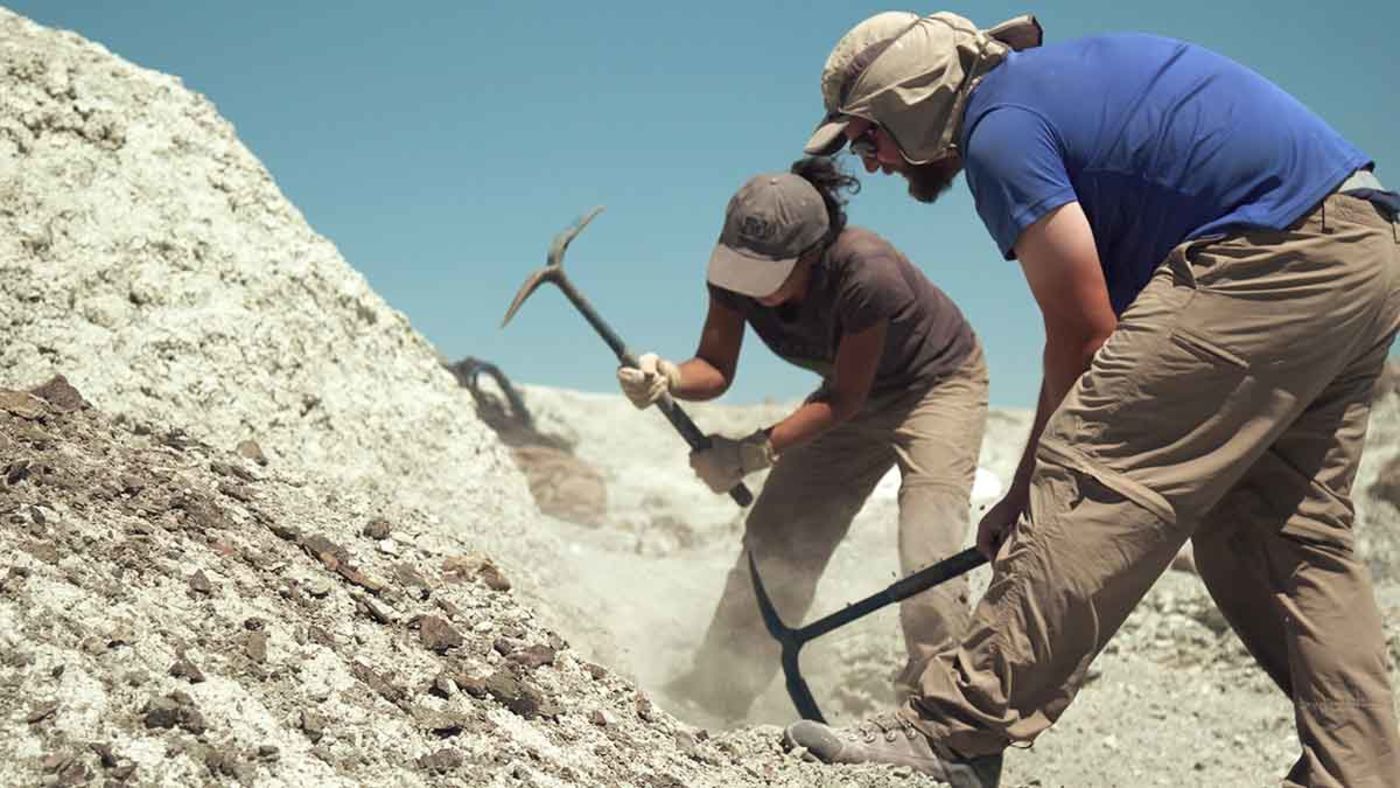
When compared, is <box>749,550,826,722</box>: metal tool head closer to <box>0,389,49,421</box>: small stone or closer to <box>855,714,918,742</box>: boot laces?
<box>855,714,918,742</box>: boot laces

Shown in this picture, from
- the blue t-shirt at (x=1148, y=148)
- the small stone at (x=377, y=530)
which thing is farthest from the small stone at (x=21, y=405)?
the blue t-shirt at (x=1148, y=148)

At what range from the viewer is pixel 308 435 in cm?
447

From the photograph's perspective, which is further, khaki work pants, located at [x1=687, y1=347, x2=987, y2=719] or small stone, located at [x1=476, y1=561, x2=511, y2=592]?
khaki work pants, located at [x1=687, y1=347, x2=987, y2=719]

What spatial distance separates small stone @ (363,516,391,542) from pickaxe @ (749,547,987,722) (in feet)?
3.97

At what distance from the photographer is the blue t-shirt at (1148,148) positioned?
2719mm

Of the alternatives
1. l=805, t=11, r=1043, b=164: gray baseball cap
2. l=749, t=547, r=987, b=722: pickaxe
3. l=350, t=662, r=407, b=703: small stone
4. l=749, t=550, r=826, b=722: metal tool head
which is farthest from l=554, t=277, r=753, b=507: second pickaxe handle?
l=350, t=662, r=407, b=703: small stone

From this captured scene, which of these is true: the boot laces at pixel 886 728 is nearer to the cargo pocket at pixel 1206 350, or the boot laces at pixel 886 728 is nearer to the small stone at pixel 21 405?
the cargo pocket at pixel 1206 350

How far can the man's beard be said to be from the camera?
3.15m

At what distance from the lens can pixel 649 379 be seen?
437cm

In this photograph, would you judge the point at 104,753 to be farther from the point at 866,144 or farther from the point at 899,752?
the point at 866,144

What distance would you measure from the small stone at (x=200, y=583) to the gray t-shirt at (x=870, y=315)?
2.03 meters

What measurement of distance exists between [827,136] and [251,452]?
1.76m

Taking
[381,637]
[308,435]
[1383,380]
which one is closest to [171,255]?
[308,435]

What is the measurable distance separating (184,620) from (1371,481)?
7481 mm
